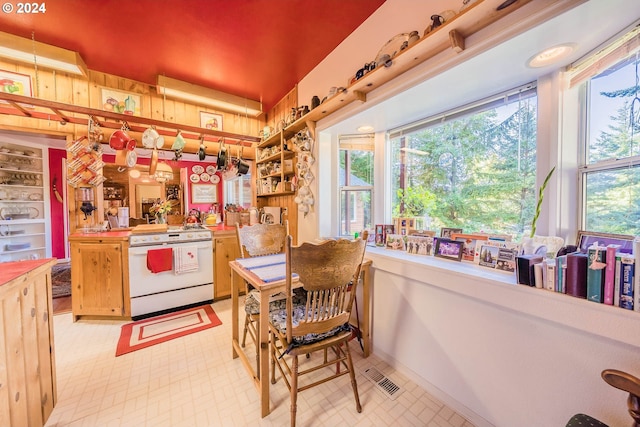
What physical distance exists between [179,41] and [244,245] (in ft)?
6.65

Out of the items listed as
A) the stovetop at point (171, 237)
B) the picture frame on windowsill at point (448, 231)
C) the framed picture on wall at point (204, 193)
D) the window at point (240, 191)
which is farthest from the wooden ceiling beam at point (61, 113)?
the framed picture on wall at point (204, 193)

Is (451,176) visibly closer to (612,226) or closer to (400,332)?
(612,226)

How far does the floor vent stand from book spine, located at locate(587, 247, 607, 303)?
48.2 inches

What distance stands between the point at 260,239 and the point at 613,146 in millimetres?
2375

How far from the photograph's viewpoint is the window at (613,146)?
3.61ft

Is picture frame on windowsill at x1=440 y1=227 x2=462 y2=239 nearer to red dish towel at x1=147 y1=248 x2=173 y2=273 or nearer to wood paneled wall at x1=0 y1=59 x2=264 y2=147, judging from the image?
red dish towel at x1=147 y1=248 x2=173 y2=273

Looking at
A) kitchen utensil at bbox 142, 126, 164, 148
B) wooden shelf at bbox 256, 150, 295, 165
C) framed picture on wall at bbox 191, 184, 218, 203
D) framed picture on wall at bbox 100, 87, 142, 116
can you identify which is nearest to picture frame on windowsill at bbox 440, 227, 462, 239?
wooden shelf at bbox 256, 150, 295, 165

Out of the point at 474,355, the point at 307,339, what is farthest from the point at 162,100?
the point at 474,355

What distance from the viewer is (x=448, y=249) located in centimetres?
167

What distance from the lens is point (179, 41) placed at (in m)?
2.18

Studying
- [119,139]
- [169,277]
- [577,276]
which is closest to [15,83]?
[119,139]

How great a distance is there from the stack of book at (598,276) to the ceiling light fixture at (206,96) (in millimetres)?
3655

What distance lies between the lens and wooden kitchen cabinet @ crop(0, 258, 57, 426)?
1023 millimetres

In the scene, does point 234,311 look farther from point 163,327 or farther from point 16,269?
point 16,269
